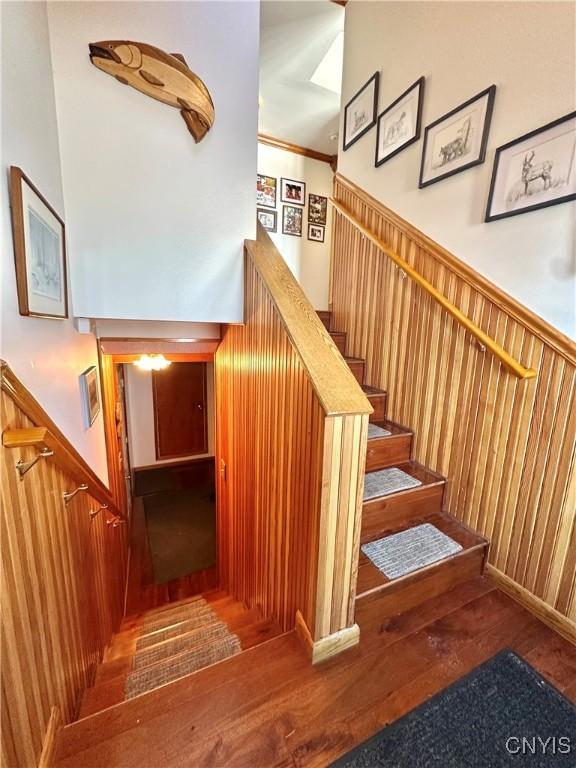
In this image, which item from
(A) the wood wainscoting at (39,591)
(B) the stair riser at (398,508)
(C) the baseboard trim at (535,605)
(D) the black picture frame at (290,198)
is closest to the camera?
(A) the wood wainscoting at (39,591)

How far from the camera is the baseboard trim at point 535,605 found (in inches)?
52.8

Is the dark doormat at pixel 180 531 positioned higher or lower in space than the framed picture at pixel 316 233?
lower

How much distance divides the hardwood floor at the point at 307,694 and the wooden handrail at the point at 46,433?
2.66ft

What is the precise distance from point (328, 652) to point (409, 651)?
33 cm

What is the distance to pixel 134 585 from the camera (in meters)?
3.32

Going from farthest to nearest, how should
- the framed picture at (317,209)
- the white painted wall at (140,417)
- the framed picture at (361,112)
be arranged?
the white painted wall at (140,417), the framed picture at (317,209), the framed picture at (361,112)

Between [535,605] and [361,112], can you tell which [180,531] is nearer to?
[535,605]

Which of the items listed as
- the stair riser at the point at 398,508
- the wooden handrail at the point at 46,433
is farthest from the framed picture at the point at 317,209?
the wooden handrail at the point at 46,433

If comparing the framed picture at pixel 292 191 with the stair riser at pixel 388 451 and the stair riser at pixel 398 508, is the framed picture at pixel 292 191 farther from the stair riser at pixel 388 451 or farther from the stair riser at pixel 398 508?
the stair riser at pixel 398 508

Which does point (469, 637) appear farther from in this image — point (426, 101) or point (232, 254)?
point (426, 101)

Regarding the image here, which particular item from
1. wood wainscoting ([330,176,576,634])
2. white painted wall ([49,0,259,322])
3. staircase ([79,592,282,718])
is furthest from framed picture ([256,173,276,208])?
staircase ([79,592,282,718])

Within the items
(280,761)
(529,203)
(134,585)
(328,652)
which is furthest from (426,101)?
(134,585)

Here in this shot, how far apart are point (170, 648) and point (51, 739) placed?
2.81 feet

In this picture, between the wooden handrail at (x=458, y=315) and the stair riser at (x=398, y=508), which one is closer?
the wooden handrail at (x=458, y=315)
